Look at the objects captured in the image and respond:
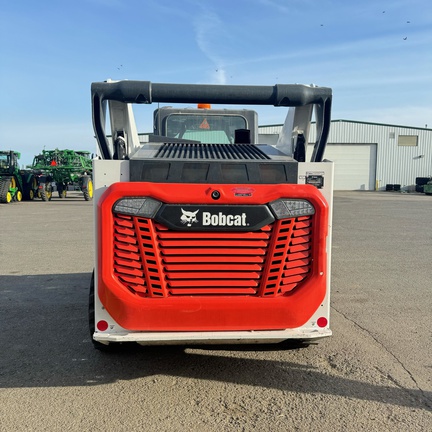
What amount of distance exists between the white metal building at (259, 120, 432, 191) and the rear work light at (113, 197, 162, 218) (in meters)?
36.0

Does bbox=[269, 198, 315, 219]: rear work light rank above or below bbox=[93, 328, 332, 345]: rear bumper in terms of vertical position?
above

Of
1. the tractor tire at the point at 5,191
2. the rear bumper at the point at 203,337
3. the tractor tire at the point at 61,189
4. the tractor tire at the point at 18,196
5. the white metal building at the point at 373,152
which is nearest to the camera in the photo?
the rear bumper at the point at 203,337

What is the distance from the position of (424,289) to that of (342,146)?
33890 millimetres

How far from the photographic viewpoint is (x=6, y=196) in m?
20.7

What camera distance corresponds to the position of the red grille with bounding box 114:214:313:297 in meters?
2.85

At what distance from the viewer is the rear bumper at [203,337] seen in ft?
9.45

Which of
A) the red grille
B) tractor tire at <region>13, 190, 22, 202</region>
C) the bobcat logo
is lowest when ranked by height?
tractor tire at <region>13, 190, 22, 202</region>

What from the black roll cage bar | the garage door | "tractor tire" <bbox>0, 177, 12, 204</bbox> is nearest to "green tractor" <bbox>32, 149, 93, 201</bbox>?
"tractor tire" <bbox>0, 177, 12, 204</bbox>

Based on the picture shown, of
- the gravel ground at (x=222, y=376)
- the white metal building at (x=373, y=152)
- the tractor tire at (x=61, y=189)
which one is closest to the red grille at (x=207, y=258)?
the gravel ground at (x=222, y=376)

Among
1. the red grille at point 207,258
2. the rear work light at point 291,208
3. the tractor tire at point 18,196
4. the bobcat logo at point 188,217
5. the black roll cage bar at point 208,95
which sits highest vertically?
the black roll cage bar at point 208,95

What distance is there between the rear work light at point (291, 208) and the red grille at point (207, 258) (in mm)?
47

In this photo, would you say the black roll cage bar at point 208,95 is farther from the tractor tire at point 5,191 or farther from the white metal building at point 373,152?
the white metal building at point 373,152

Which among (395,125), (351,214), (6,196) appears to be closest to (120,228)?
(351,214)

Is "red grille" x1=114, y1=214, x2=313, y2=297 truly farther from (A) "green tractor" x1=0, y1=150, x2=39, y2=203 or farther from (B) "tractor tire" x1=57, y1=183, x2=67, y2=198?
(B) "tractor tire" x1=57, y1=183, x2=67, y2=198
